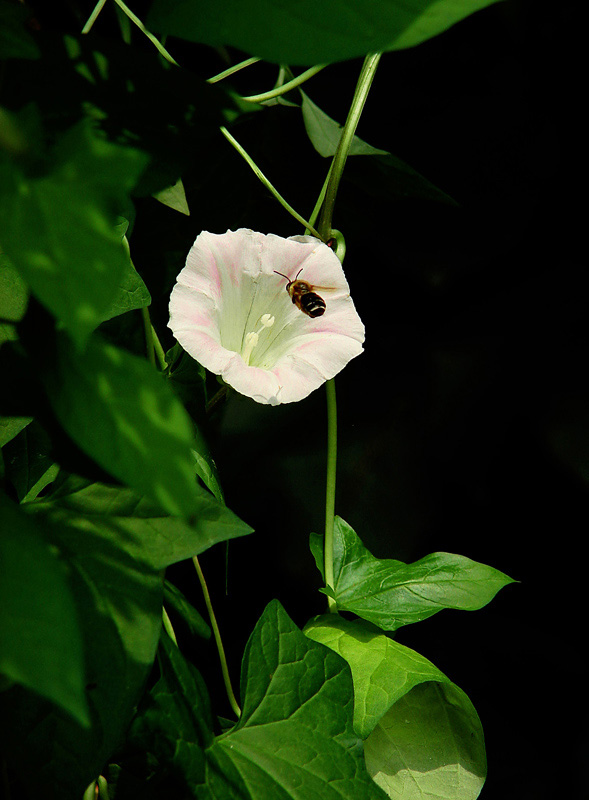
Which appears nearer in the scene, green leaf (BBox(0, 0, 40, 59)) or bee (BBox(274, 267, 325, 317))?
green leaf (BBox(0, 0, 40, 59))

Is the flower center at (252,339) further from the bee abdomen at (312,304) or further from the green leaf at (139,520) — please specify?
the green leaf at (139,520)

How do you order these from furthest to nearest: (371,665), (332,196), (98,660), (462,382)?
1. (462,382)
2. (332,196)
3. (371,665)
4. (98,660)

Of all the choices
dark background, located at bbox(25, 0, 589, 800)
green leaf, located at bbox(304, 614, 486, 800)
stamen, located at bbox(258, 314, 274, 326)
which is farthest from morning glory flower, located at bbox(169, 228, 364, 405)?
green leaf, located at bbox(304, 614, 486, 800)

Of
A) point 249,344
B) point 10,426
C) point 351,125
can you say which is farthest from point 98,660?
point 351,125

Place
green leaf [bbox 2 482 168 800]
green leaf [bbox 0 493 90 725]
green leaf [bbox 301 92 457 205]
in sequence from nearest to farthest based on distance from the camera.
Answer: green leaf [bbox 0 493 90 725]
green leaf [bbox 2 482 168 800]
green leaf [bbox 301 92 457 205]

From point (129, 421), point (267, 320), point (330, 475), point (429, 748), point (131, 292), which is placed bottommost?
point (429, 748)

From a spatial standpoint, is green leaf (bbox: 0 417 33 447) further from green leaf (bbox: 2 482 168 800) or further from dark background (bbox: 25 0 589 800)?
dark background (bbox: 25 0 589 800)

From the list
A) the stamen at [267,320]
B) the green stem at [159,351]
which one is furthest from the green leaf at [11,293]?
the stamen at [267,320]

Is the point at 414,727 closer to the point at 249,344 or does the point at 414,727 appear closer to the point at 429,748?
the point at 429,748
